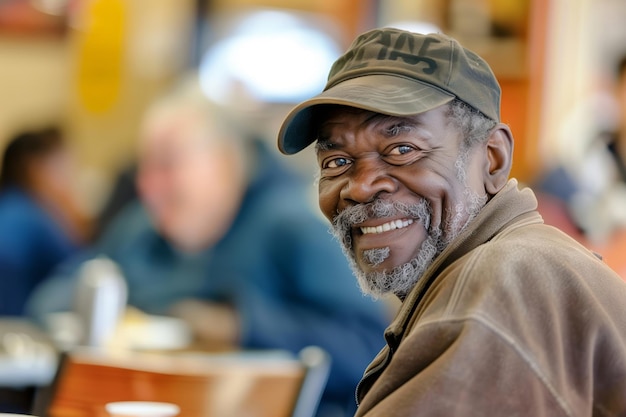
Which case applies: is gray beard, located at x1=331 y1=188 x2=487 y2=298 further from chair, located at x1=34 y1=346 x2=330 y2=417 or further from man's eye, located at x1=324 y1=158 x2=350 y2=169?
chair, located at x1=34 y1=346 x2=330 y2=417

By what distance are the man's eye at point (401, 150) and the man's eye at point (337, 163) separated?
0.23 feet

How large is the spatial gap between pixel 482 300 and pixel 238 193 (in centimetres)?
239

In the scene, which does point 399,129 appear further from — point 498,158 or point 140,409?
point 140,409

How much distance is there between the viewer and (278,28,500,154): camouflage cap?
1.37 meters

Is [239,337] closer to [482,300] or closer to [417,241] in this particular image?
[417,241]

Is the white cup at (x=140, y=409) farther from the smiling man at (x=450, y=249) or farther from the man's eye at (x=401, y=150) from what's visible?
the man's eye at (x=401, y=150)

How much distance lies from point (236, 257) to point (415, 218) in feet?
6.62

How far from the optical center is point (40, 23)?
7.25 metres

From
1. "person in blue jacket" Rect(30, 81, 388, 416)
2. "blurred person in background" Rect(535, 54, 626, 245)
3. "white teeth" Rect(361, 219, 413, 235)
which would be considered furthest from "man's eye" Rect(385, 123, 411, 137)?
"blurred person in background" Rect(535, 54, 626, 245)

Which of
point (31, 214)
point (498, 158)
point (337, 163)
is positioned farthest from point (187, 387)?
point (31, 214)

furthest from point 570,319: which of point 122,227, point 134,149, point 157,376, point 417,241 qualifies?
point 134,149

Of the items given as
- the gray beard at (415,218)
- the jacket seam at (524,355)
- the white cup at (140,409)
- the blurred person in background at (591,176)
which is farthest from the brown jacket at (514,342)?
the blurred person in background at (591,176)

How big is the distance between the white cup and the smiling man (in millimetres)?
595

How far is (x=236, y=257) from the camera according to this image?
11.2ft
